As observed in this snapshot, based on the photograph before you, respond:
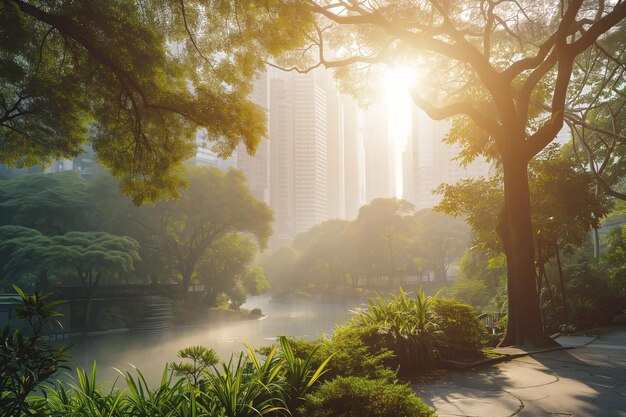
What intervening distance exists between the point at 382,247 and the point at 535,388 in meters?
51.9

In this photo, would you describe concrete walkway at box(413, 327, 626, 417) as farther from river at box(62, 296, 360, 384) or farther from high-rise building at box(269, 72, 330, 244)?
high-rise building at box(269, 72, 330, 244)

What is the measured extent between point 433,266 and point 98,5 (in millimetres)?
58959

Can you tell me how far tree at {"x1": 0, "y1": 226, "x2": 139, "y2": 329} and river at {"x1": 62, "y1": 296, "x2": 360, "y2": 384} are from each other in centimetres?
443

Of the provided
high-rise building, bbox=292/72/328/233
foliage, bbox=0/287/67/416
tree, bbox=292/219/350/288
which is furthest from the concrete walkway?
high-rise building, bbox=292/72/328/233

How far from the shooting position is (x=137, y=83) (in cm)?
788

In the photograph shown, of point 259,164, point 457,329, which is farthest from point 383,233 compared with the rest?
point 259,164

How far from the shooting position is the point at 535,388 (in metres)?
5.25

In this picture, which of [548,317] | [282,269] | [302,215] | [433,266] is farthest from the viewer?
[302,215]

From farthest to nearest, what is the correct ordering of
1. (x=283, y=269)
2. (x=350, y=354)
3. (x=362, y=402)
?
(x=283, y=269), (x=350, y=354), (x=362, y=402)

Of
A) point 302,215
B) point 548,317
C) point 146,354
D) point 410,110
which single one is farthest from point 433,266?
point 302,215

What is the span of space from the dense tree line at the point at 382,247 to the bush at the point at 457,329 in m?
48.2

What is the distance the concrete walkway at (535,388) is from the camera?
14.3 feet

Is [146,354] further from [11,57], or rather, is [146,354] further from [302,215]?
[302,215]

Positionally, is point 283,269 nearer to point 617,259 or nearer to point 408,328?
point 617,259
